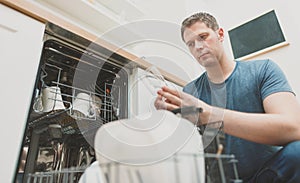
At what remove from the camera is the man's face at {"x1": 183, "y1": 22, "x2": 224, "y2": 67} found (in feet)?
2.44

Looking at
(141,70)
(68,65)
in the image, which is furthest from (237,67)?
(68,65)

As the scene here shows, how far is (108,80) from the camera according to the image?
93 cm

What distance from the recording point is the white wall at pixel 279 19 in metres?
1.25

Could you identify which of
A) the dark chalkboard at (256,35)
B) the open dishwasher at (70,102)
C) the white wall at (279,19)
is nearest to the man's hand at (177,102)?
the open dishwasher at (70,102)

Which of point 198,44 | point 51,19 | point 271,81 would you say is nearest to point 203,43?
point 198,44

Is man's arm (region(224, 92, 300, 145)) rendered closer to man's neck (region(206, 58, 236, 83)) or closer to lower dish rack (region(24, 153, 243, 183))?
lower dish rack (region(24, 153, 243, 183))

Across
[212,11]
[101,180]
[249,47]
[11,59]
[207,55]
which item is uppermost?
[212,11]

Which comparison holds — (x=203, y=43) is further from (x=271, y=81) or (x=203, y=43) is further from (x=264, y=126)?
(x=264, y=126)

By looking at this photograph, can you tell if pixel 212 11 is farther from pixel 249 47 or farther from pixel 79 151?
pixel 79 151

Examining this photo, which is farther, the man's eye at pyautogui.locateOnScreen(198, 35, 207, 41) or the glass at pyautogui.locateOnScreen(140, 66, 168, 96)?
the man's eye at pyautogui.locateOnScreen(198, 35, 207, 41)

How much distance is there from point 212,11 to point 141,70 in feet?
4.47

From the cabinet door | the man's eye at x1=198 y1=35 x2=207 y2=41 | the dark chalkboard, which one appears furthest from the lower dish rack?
the dark chalkboard

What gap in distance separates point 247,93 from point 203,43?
239 mm

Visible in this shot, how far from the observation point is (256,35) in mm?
1452
